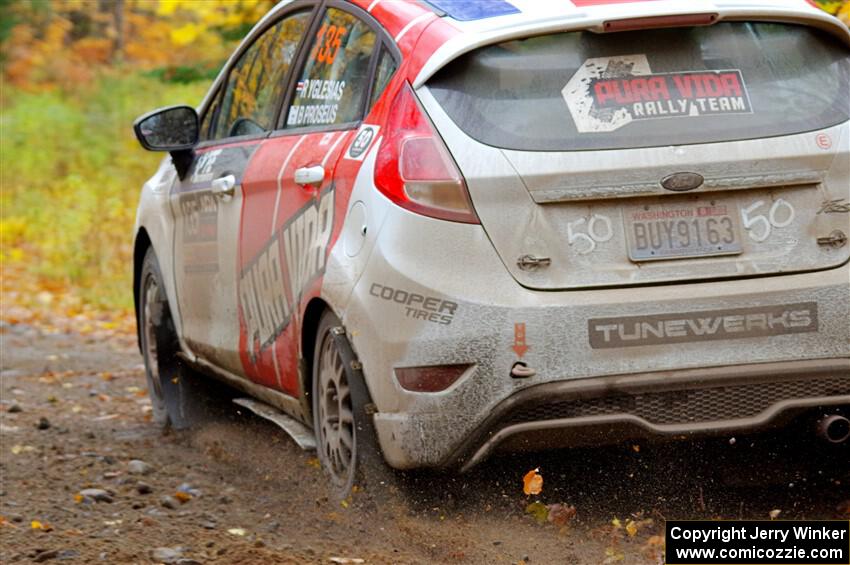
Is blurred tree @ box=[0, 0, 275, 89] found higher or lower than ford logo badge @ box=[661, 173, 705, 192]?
lower

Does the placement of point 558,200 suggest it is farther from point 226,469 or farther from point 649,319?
point 226,469

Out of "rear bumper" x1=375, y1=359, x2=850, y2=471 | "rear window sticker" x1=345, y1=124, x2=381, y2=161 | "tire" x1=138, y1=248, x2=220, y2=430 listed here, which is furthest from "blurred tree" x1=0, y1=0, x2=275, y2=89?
"rear bumper" x1=375, y1=359, x2=850, y2=471

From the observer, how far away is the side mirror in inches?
264

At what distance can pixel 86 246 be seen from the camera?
14.6m

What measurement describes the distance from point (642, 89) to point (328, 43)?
1578 millimetres

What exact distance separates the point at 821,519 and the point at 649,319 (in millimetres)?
1052

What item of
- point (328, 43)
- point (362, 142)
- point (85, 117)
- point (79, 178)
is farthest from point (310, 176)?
point (85, 117)

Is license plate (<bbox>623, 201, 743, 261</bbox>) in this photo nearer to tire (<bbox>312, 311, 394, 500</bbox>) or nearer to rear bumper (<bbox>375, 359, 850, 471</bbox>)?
rear bumper (<bbox>375, 359, 850, 471</bbox>)

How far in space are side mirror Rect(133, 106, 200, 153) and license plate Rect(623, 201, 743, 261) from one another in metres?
2.93

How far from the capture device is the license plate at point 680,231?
4.32m

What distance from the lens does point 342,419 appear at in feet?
16.4

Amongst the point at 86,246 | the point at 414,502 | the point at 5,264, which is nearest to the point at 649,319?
the point at 414,502

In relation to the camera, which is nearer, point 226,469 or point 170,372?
point 226,469

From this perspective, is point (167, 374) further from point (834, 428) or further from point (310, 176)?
point (834, 428)
